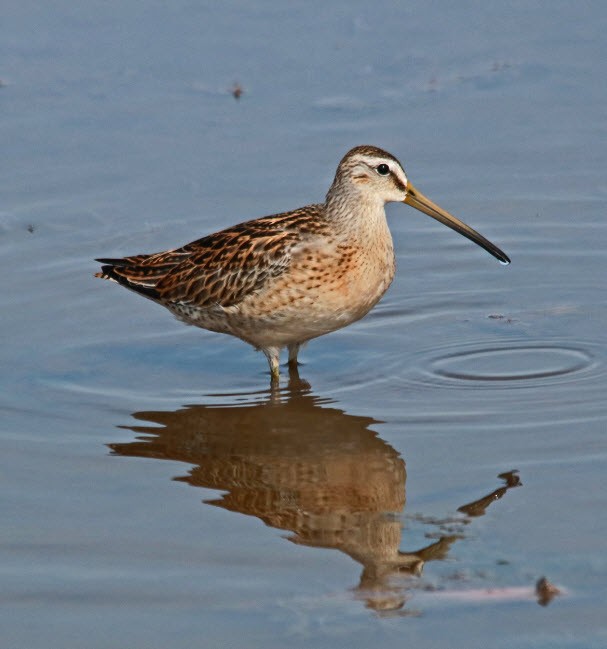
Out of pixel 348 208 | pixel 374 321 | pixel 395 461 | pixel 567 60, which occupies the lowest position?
pixel 395 461

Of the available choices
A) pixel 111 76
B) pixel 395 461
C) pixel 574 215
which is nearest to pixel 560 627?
pixel 395 461

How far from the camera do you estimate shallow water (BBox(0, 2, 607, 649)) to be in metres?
5.68

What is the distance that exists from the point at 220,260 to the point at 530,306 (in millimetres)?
1954

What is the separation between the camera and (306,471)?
23.2ft

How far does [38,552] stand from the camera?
6.09m

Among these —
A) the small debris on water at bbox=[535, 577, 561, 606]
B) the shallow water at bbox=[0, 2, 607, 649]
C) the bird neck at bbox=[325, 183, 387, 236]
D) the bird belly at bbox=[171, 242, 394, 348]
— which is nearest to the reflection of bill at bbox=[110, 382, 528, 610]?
the shallow water at bbox=[0, 2, 607, 649]

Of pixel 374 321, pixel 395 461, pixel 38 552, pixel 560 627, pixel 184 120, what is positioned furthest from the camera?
pixel 184 120

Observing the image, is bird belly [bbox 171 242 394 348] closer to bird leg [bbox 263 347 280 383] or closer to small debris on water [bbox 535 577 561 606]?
bird leg [bbox 263 347 280 383]

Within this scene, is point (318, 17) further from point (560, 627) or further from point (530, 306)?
point (560, 627)

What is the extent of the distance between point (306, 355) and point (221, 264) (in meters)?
0.79

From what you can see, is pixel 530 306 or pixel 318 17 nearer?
pixel 530 306

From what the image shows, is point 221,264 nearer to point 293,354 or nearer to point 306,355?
point 293,354

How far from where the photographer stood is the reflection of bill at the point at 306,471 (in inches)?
239

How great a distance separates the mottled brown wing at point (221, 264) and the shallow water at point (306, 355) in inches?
15.1
